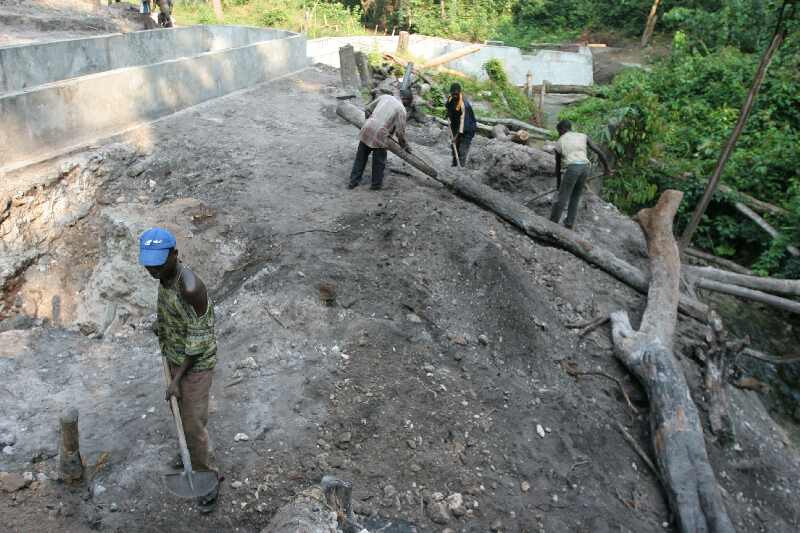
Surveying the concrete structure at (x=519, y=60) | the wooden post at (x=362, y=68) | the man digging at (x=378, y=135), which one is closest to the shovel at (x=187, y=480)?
the man digging at (x=378, y=135)

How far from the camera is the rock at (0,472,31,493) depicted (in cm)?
358

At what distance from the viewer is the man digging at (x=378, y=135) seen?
7605 mm

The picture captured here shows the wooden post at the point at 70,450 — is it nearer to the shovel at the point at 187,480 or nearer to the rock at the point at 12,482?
the rock at the point at 12,482

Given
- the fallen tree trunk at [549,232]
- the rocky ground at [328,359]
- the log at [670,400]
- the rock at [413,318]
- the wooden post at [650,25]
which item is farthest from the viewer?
the wooden post at [650,25]

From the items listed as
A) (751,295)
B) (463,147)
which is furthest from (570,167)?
(751,295)

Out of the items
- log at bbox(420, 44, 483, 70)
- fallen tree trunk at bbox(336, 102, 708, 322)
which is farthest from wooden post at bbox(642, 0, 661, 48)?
fallen tree trunk at bbox(336, 102, 708, 322)

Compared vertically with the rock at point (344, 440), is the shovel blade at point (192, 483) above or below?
above

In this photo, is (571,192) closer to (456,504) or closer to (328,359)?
(328,359)

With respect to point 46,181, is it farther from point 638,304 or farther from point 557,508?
point 638,304

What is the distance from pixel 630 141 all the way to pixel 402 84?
611 centimetres

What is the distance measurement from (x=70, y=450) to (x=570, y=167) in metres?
6.14

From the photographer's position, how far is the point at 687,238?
340 inches

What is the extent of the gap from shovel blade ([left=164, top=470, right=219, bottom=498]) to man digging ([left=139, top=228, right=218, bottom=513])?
0.14 ft

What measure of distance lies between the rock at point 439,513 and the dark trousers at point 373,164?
4.78 metres
